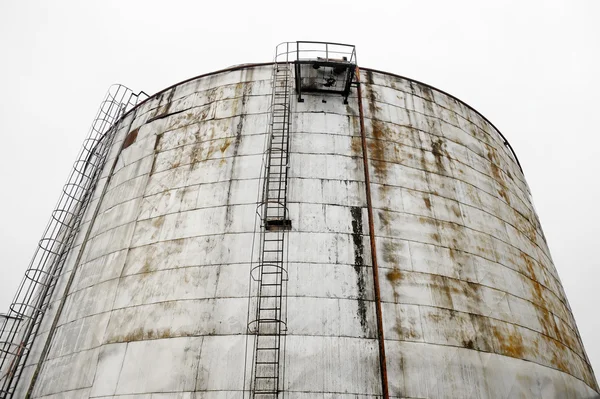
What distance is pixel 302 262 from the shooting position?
924cm

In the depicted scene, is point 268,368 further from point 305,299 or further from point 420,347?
point 420,347

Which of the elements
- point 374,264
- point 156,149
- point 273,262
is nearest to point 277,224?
point 273,262

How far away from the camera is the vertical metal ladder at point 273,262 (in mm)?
8039

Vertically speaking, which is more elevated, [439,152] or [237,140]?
[439,152]

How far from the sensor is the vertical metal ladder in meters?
8.04

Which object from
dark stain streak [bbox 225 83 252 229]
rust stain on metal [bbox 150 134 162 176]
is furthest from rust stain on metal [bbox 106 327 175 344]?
rust stain on metal [bbox 150 134 162 176]

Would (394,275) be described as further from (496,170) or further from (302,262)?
(496,170)

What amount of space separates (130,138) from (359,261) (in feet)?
29.7

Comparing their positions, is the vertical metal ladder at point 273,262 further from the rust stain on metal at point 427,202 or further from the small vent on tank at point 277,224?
the rust stain on metal at point 427,202

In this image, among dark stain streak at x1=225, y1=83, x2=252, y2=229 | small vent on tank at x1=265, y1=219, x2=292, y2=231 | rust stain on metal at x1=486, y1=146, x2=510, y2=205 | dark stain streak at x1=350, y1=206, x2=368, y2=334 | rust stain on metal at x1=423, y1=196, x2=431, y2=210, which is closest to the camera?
dark stain streak at x1=350, y1=206, x2=368, y2=334

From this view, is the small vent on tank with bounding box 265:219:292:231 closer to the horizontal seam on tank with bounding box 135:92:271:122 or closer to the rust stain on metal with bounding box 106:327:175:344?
the rust stain on metal with bounding box 106:327:175:344

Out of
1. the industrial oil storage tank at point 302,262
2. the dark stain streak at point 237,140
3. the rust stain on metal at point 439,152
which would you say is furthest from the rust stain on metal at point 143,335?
the rust stain on metal at point 439,152

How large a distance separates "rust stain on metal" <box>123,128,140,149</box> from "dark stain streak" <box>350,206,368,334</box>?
26.4 ft

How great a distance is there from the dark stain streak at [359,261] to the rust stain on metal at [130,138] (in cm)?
805
